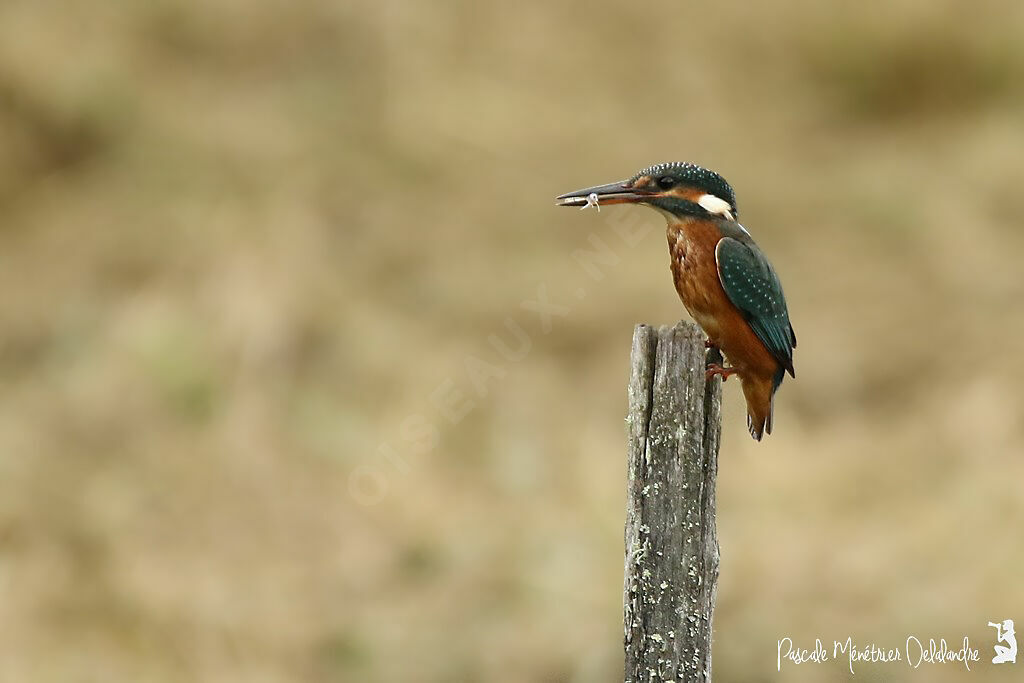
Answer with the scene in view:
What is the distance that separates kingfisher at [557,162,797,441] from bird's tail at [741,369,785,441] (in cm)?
3

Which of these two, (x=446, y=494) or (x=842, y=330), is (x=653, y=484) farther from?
(x=842, y=330)

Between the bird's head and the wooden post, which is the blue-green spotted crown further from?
the wooden post

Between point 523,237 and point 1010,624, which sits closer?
point 1010,624

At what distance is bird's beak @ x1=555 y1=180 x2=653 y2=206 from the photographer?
3572 mm

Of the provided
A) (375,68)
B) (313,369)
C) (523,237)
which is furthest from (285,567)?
(375,68)

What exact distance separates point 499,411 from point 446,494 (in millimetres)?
963

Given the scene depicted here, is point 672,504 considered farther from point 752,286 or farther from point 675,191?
point 675,191

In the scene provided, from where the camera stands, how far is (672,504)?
3215mm

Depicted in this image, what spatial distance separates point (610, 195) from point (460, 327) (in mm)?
6140

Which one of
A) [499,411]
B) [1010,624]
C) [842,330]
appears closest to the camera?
[1010,624]

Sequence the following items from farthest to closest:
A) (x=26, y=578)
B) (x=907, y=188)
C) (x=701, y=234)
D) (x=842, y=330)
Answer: (x=907, y=188) → (x=842, y=330) → (x=26, y=578) → (x=701, y=234)

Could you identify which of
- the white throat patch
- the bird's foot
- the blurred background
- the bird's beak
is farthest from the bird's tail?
the blurred background

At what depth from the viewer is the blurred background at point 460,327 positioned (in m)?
7.15

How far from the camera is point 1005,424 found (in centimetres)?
818
